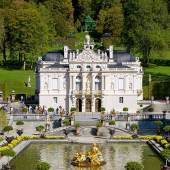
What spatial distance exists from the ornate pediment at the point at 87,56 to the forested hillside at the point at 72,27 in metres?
25.5

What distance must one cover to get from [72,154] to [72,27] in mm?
74713

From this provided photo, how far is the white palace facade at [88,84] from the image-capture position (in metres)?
85.4

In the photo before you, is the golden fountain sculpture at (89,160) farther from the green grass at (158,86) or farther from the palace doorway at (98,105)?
the green grass at (158,86)

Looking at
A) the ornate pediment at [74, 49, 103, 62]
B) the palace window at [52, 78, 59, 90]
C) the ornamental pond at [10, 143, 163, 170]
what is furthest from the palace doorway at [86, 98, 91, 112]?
the ornamental pond at [10, 143, 163, 170]

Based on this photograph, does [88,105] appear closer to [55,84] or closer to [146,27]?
[55,84]

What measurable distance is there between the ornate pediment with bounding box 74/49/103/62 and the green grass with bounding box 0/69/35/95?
1113cm

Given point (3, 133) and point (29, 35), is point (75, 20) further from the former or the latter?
point (3, 133)

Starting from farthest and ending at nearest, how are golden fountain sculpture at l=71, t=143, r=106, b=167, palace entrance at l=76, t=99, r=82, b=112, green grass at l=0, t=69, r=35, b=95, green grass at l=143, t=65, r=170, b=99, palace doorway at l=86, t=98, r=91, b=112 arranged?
green grass at l=0, t=69, r=35, b=95
green grass at l=143, t=65, r=170, b=99
palace entrance at l=76, t=99, r=82, b=112
palace doorway at l=86, t=98, r=91, b=112
golden fountain sculpture at l=71, t=143, r=106, b=167

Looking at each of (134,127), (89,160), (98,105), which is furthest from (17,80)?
(89,160)

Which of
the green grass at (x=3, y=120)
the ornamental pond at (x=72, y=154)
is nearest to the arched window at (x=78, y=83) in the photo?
the green grass at (x=3, y=120)

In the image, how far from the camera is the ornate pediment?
85.6 m

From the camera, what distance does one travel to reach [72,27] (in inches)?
5261

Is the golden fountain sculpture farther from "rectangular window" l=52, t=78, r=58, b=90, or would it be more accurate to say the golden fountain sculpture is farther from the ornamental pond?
"rectangular window" l=52, t=78, r=58, b=90

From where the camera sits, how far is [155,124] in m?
75.8
